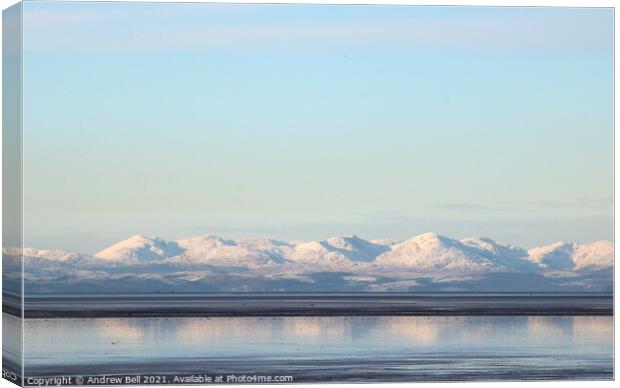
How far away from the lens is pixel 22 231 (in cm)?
2916

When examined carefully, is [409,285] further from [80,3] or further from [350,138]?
[80,3]

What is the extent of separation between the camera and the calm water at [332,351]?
29.5 m

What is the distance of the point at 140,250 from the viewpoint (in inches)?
1195

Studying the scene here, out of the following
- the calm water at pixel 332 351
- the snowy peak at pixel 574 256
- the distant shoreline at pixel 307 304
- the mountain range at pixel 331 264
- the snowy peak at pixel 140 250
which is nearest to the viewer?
the calm water at pixel 332 351

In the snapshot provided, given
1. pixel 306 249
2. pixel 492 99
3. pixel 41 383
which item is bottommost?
pixel 41 383

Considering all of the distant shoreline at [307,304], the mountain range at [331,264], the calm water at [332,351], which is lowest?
the calm water at [332,351]

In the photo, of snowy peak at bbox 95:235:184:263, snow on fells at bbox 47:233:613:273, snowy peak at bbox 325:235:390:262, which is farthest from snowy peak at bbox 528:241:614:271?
snowy peak at bbox 95:235:184:263

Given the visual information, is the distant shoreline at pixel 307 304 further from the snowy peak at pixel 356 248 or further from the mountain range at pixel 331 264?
the snowy peak at pixel 356 248

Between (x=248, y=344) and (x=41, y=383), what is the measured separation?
3.19 meters

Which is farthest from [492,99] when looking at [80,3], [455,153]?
[80,3]

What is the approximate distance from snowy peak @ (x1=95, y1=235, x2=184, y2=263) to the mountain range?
0.05 ft

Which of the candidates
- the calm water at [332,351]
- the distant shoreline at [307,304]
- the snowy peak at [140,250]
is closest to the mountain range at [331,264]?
the snowy peak at [140,250]

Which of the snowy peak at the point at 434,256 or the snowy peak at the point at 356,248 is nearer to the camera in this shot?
the snowy peak at the point at 356,248

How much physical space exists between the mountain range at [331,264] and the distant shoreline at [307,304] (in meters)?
0.25
